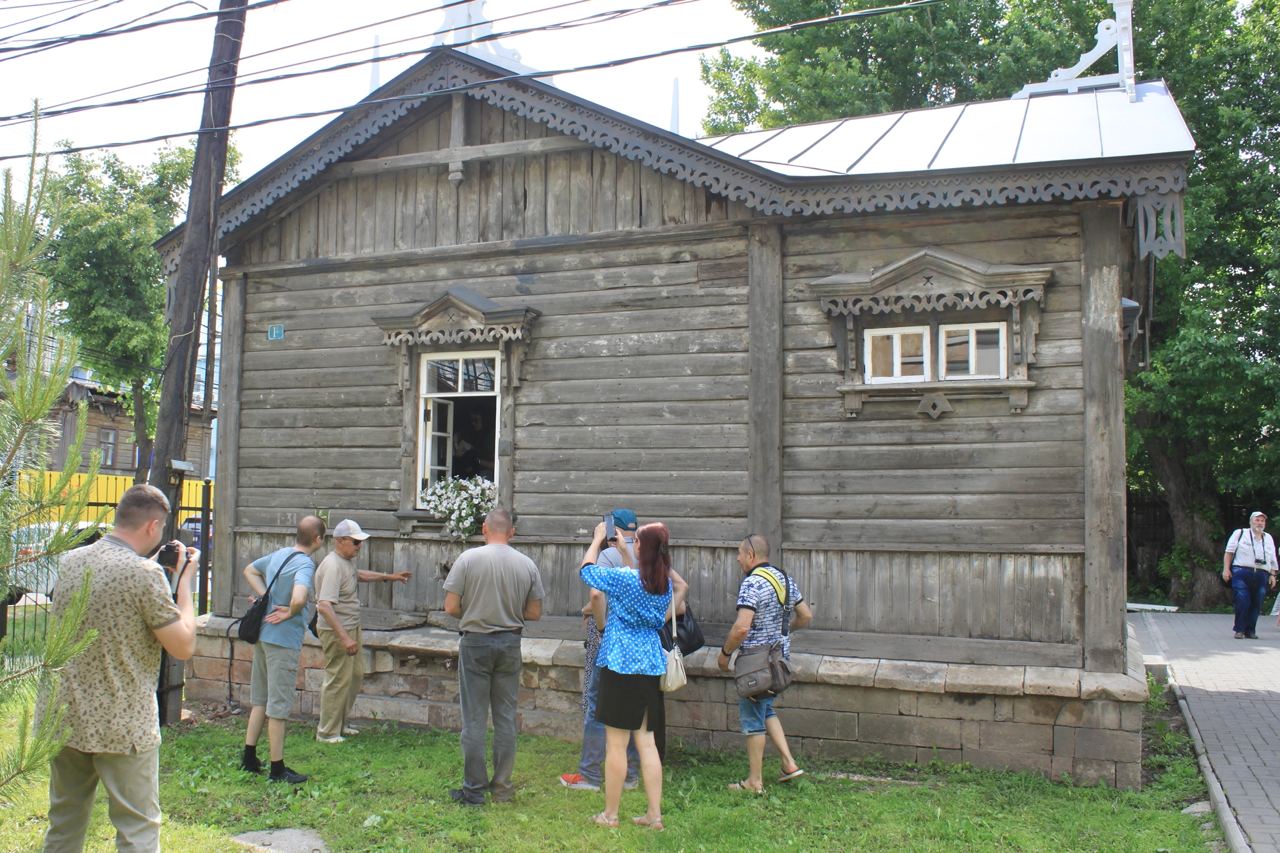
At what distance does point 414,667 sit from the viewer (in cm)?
902

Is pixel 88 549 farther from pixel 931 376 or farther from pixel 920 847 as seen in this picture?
pixel 931 376

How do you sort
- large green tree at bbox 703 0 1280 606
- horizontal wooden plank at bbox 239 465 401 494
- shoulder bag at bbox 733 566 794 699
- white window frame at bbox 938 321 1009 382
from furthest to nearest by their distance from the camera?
large green tree at bbox 703 0 1280 606 → horizontal wooden plank at bbox 239 465 401 494 → white window frame at bbox 938 321 1009 382 → shoulder bag at bbox 733 566 794 699

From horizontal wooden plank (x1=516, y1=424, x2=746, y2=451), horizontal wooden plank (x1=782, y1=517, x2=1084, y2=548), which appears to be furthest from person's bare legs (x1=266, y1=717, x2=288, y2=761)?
horizontal wooden plank (x1=782, y1=517, x2=1084, y2=548)

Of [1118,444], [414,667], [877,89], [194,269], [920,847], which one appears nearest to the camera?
[920,847]

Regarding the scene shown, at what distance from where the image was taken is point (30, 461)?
336 cm

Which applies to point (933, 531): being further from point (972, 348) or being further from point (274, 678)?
point (274, 678)

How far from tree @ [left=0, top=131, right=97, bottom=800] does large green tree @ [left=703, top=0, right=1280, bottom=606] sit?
1782 cm

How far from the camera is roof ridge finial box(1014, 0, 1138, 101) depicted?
9.49 m

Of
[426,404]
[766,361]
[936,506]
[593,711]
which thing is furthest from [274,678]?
[936,506]

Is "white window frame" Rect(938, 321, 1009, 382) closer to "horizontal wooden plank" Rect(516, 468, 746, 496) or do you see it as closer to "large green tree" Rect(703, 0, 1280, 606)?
"horizontal wooden plank" Rect(516, 468, 746, 496)

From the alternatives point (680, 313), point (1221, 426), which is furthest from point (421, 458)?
point (1221, 426)

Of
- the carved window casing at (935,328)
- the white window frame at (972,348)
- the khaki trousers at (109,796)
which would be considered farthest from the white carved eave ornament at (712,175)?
the khaki trousers at (109,796)

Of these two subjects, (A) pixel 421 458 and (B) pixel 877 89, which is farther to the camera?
(B) pixel 877 89

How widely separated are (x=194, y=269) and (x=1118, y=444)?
7.39 m
